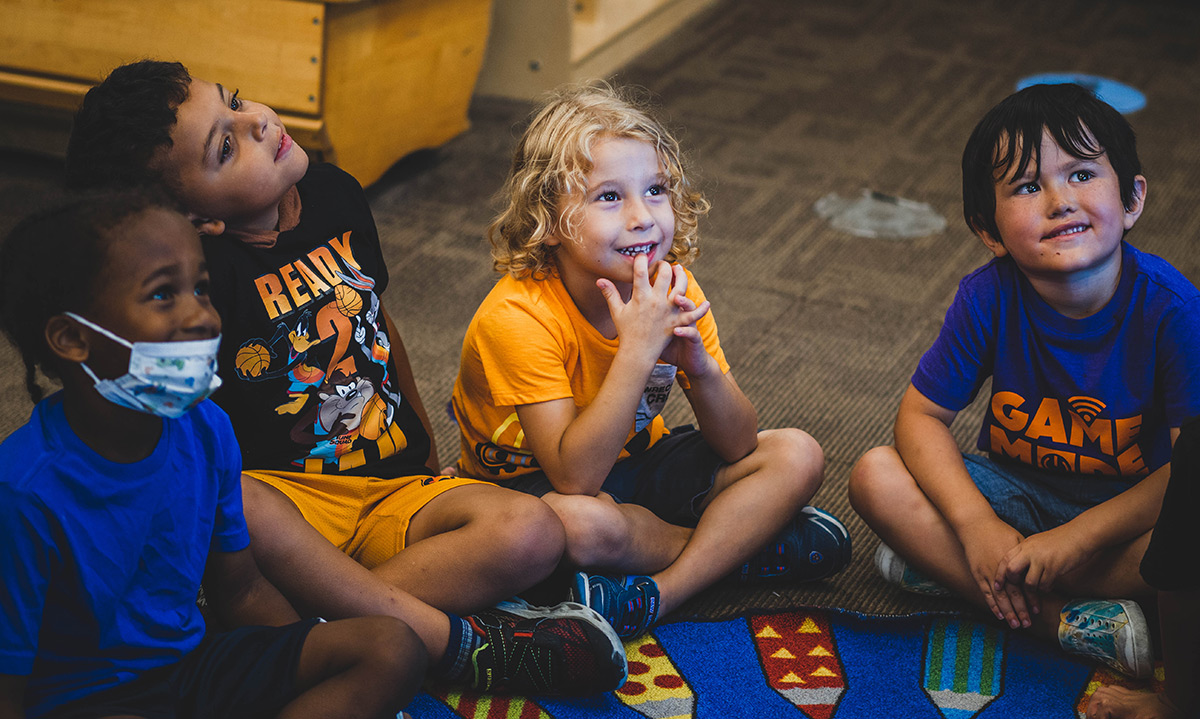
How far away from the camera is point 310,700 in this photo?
864mm

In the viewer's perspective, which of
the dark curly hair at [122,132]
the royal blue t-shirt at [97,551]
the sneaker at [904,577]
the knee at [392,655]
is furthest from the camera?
the sneaker at [904,577]

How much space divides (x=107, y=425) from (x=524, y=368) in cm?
42

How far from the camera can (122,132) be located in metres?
1.01

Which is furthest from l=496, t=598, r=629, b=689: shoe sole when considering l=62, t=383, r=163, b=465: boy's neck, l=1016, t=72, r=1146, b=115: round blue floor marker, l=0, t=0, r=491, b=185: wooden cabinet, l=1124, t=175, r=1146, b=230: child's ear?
l=1016, t=72, r=1146, b=115: round blue floor marker

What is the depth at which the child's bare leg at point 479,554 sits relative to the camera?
3.50ft

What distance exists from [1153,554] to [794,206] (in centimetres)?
150

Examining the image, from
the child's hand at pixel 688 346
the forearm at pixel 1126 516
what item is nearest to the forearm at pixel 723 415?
the child's hand at pixel 688 346

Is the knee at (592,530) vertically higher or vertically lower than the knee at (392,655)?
lower

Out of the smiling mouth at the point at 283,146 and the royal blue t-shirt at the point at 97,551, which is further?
the smiling mouth at the point at 283,146

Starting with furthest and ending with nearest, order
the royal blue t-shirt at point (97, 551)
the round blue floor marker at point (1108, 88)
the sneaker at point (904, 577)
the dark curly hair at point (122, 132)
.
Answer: the round blue floor marker at point (1108, 88)
the sneaker at point (904, 577)
the dark curly hair at point (122, 132)
the royal blue t-shirt at point (97, 551)

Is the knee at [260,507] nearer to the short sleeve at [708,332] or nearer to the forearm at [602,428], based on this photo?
the forearm at [602,428]

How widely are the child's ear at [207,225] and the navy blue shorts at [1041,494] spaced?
82 cm

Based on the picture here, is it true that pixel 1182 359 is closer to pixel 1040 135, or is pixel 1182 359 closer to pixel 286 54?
pixel 1040 135

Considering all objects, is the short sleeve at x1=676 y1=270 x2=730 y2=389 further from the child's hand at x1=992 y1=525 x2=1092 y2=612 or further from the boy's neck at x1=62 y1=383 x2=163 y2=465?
the boy's neck at x1=62 y1=383 x2=163 y2=465
